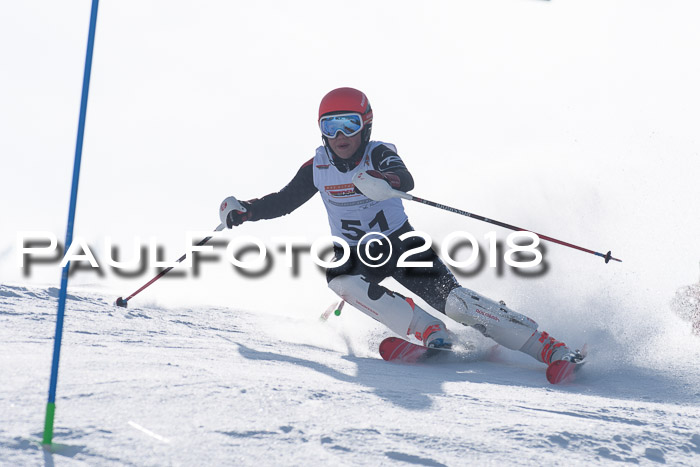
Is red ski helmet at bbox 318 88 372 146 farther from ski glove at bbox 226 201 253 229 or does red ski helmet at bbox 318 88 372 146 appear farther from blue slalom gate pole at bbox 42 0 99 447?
blue slalom gate pole at bbox 42 0 99 447

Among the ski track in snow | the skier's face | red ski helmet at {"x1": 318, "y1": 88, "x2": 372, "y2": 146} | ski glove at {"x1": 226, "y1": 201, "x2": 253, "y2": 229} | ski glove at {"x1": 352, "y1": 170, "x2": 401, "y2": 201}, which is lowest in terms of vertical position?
the ski track in snow

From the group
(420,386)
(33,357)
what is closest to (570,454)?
(420,386)

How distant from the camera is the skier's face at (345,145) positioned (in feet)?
14.9

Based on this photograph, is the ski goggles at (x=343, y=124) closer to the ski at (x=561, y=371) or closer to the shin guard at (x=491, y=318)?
the shin guard at (x=491, y=318)

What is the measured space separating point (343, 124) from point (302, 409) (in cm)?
253

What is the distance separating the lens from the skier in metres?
4.20

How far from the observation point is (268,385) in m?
2.58

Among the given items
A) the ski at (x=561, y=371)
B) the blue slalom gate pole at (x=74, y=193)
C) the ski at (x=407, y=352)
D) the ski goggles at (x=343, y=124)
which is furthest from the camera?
the ski goggles at (x=343, y=124)

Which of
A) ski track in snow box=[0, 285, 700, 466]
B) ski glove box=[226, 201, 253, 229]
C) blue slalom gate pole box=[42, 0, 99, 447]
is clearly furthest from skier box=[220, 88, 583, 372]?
blue slalom gate pole box=[42, 0, 99, 447]

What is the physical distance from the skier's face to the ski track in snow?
1424 millimetres

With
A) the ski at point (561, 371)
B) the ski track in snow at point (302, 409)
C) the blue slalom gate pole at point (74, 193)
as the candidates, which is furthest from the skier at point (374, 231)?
the blue slalom gate pole at point (74, 193)

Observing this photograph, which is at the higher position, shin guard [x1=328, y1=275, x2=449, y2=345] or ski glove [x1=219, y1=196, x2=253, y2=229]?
ski glove [x1=219, y1=196, x2=253, y2=229]

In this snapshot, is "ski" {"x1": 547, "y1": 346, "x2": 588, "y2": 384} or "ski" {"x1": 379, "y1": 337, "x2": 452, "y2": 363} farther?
"ski" {"x1": 379, "y1": 337, "x2": 452, "y2": 363}

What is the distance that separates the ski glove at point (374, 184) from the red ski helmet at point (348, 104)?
475 millimetres
